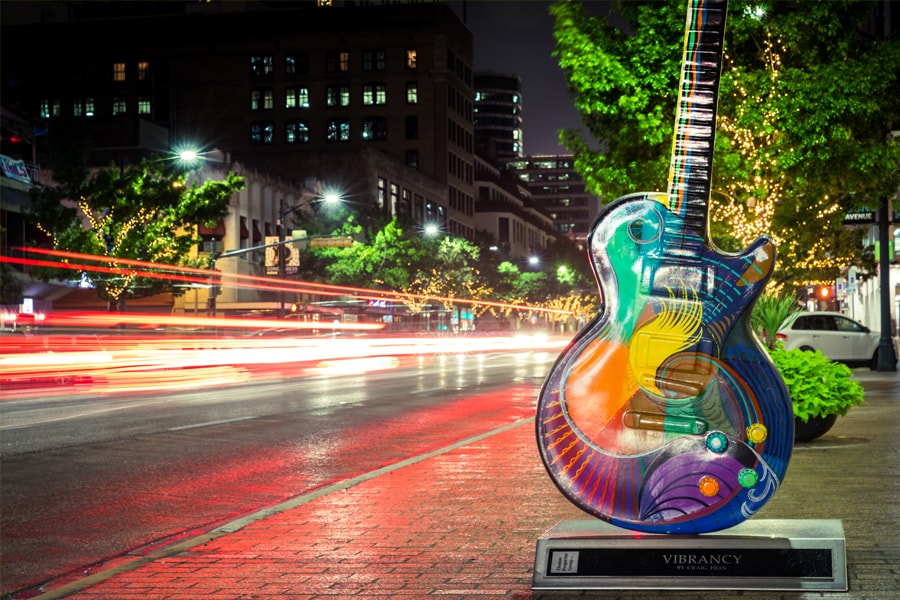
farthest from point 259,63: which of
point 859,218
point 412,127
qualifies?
point 859,218

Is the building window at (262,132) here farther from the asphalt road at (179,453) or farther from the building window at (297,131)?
the asphalt road at (179,453)

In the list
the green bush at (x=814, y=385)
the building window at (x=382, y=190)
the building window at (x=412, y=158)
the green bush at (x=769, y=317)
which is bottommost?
the green bush at (x=814, y=385)

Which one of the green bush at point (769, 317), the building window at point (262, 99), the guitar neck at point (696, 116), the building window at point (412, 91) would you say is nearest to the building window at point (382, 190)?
the building window at point (412, 91)

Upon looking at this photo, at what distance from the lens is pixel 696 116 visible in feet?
20.1

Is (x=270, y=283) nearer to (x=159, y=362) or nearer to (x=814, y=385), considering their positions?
(x=159, y=362)

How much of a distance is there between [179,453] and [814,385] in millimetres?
7190

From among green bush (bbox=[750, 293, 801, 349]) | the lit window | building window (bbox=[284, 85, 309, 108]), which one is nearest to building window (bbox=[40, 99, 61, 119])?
building window (bbox=[284, 85, 309, 108])

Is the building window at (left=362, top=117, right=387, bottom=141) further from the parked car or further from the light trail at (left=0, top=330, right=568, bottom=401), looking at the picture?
the parked car

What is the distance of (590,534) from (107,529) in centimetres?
440

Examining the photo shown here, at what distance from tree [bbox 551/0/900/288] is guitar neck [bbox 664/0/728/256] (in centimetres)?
1268

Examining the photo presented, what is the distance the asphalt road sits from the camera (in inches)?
343

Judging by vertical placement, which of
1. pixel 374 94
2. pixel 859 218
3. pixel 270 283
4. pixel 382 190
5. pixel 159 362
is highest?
pixel 374 94

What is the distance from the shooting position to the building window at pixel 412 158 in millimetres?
107562

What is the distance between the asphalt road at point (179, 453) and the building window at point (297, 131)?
8242 centimetres
